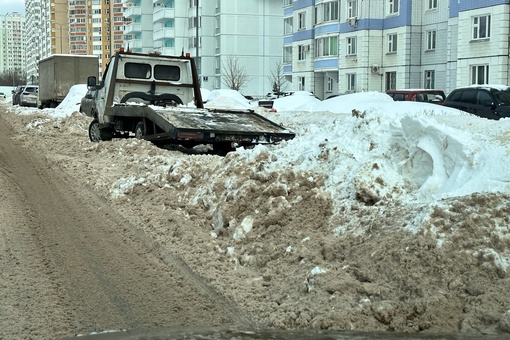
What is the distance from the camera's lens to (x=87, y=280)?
6.08 metres

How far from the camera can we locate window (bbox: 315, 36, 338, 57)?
5175cm

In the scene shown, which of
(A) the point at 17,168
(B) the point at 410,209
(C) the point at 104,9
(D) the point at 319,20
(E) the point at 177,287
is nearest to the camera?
(E) the point at 177,287

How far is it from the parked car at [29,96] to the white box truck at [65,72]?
7799 mm

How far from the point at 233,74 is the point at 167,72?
55134 millimetres

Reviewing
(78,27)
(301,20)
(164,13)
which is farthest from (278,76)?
(78,27)

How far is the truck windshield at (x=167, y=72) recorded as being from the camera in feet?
54.0

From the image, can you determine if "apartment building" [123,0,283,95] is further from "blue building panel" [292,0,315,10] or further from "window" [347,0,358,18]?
"window" [347,0,358,18]

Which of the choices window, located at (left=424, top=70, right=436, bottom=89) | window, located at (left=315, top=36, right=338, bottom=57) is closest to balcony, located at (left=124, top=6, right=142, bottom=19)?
window, located at (left=315, top=36, right=338, bottom=57)

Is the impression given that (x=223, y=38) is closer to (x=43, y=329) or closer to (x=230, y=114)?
(x=230, y=114)

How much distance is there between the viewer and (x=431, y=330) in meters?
4.96

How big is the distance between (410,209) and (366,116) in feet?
8.76

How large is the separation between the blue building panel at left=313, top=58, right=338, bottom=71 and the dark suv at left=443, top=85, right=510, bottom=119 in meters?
29.0

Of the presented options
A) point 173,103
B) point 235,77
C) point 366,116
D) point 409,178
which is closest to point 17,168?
point 173,103

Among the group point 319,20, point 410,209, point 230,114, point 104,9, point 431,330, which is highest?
point 104,9
